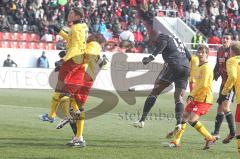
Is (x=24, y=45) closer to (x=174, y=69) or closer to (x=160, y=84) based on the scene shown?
(x=160, y=84)

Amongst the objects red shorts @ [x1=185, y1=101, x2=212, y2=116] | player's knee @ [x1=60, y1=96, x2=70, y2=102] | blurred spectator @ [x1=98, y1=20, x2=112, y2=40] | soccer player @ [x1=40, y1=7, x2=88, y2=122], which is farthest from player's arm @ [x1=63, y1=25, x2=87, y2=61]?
blurred spectator @ [x1=98, y1=20, x2=112, y2=40]

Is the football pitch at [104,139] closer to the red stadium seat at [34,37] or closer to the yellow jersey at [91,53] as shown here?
the yellow jersey at [91,53]

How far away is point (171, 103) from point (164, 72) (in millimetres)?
9511

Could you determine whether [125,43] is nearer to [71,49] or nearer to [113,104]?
[113,104]

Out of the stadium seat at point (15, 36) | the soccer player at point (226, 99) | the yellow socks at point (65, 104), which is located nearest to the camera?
the yellow socks at point (65, 104)

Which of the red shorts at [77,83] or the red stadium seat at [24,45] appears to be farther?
the red stadium seat at [24,45]

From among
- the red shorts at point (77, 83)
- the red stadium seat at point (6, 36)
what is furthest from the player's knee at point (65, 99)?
the red stadium seat at point (6, 36)

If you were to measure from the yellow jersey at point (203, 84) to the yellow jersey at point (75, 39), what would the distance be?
204 cm

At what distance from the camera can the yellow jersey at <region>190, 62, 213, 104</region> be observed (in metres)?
11.7

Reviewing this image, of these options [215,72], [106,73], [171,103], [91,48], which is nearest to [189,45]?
[106,73]

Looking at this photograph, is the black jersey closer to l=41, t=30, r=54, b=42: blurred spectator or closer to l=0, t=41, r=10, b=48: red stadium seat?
l=0, t=41, r=10, b=48: red stadium seat

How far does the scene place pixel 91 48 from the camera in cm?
1200

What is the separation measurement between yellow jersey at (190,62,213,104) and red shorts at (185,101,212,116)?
0.22 feet

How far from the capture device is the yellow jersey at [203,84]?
11.7 meters
